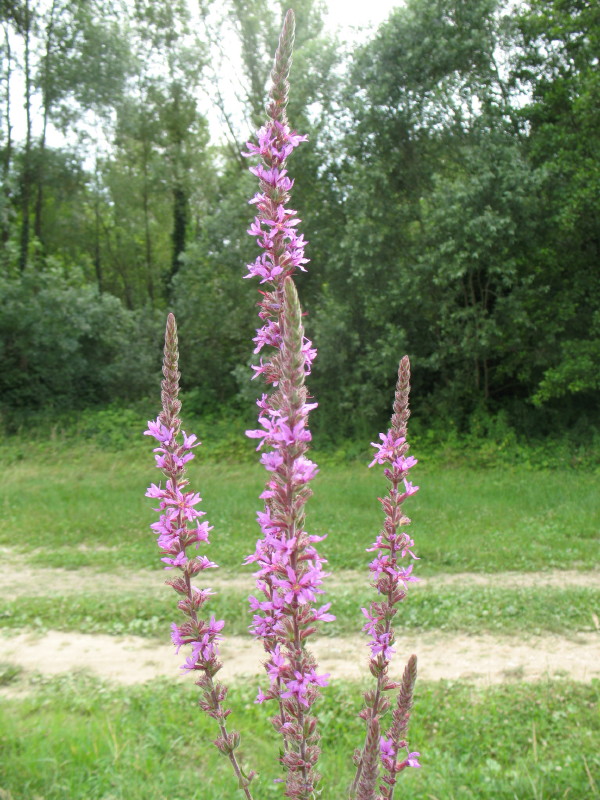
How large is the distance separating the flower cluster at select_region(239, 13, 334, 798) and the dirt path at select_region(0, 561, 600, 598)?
748cm

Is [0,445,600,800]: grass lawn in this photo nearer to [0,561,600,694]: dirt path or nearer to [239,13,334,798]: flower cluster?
[0,561,600,694]: dirt path

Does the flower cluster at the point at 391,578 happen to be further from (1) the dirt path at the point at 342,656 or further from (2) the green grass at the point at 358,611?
(2) the green grass at the point at 358,611

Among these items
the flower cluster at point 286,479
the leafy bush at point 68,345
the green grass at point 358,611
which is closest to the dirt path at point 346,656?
the green grass at point 358,611

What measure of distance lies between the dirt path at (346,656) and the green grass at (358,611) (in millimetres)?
209

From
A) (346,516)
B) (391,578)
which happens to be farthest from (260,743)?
(346,516)

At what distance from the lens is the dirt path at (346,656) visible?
6.47m

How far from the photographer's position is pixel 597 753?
440cm

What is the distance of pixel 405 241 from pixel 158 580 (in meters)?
11.5

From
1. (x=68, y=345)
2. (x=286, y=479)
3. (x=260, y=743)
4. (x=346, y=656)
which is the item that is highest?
(x=68, y=345)

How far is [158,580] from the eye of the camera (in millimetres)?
9680

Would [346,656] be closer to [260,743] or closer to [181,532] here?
[260,743]

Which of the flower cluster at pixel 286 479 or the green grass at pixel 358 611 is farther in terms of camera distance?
the green grass at pixel 358 611

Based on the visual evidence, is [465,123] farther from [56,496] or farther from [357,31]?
[56,496]

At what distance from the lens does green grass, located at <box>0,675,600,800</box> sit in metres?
3.87
